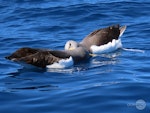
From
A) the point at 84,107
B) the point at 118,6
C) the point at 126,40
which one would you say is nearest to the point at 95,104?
the point at 84,107

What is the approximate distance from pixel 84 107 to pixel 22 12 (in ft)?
39.9

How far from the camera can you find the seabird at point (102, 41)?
1366cm

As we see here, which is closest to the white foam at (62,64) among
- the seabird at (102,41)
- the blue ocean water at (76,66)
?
the blue ocean water at (76,66)

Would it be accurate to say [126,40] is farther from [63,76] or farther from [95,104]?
[95,104]

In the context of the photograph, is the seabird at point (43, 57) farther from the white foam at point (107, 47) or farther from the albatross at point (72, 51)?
the white foam at point (107, 47)

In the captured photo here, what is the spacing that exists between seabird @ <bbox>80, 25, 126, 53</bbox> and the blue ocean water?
33 cm

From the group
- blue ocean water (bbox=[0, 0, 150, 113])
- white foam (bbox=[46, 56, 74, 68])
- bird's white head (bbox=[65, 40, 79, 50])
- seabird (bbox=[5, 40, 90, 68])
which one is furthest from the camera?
bird's white head (bbox=[65, 40, 79, 50])

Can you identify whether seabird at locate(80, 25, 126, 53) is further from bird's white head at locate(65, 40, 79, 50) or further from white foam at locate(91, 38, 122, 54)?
bird's white head at locate(65, 40, 79, 50)

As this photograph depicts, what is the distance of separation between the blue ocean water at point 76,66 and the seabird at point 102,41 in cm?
33

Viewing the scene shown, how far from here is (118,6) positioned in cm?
1969

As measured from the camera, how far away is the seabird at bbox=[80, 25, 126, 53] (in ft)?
44.8

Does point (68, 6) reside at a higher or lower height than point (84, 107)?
higher

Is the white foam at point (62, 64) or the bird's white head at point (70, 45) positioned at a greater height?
the bird's white head at point (70, 45)

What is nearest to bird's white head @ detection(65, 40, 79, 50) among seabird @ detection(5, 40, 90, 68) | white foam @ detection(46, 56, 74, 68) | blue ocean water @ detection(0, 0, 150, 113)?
seabird @ detection(5, 40, 90, 68)
